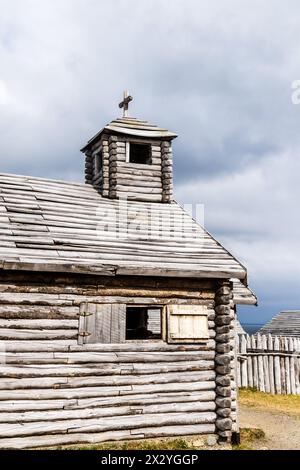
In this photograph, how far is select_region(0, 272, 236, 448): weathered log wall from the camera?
998 centimetres

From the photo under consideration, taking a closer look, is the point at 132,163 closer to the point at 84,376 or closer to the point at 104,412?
the point at 84,376

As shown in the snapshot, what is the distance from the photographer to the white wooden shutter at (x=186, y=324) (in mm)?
11383

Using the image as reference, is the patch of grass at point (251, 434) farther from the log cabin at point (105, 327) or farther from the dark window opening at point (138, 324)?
the dark window opening at point (138, 324)

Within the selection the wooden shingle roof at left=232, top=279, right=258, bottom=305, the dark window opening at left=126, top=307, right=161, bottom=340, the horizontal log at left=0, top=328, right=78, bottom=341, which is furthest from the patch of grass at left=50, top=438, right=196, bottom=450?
the dark window opening at left=126, top=307, right=161, bottom=340

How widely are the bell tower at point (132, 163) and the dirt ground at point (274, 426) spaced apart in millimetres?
7005

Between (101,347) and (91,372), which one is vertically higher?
(101,347)

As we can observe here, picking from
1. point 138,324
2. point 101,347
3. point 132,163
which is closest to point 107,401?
point 101,347

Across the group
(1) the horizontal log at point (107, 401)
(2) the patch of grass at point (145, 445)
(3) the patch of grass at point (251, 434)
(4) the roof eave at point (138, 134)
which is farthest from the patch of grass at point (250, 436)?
(4) the roof eave at point (138, 134)

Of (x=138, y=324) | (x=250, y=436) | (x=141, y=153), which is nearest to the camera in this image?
(x=250, y=436)

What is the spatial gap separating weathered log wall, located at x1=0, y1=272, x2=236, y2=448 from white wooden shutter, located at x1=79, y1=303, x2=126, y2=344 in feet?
0.45

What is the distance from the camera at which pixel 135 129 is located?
1594 centimetres

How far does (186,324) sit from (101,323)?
79.4 inches

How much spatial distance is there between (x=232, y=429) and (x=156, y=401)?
2.00m

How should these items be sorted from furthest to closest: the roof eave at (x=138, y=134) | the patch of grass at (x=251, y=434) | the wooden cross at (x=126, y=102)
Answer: the wooden cross at (x=126, y=102), the roof eave at (x=138, y=134), the patch of grass at (x=251, y=434)
